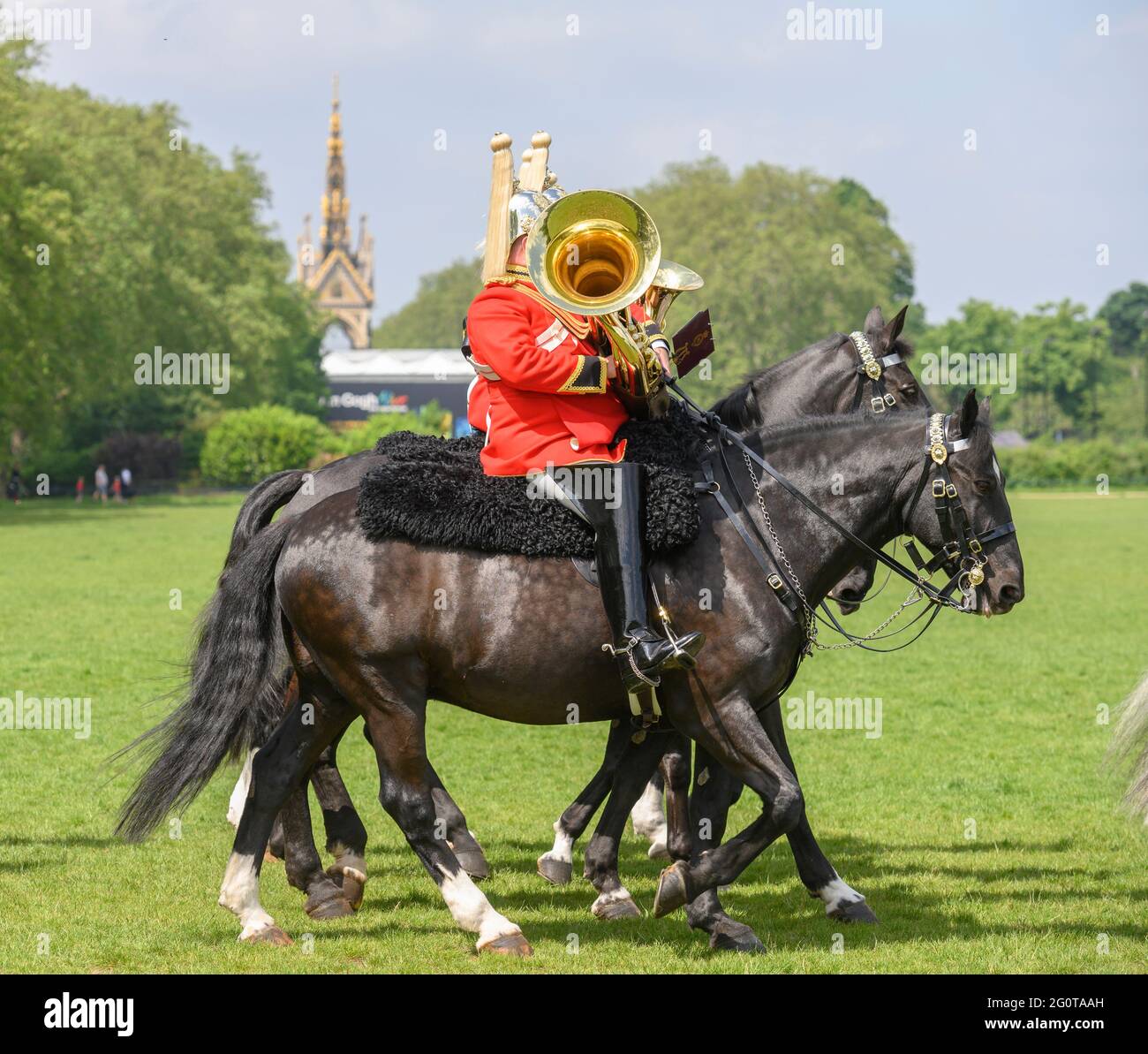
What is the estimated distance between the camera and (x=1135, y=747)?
28.4 feet

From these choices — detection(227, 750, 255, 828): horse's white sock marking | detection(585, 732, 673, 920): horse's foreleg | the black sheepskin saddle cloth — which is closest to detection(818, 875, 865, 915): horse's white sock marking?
detection(585, 732, 673, 920): horse's foreleg

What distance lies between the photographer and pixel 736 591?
7.36 metres

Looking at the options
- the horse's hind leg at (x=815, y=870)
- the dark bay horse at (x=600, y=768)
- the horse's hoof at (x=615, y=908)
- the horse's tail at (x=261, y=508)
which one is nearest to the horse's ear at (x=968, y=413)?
the dark bay horse at (x=600, y=768)

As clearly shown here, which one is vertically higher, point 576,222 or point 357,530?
point 576,222

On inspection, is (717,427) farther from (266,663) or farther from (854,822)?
(854,822)

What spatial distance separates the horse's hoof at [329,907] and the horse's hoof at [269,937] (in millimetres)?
564

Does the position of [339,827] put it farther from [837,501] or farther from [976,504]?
[976,504]

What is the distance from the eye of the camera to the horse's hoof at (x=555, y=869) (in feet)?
29.2

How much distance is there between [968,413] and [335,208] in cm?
19324

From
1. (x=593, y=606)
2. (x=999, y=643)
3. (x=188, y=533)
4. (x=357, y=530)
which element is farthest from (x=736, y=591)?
(x=188, y=533)

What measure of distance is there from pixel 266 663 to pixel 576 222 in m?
2.67

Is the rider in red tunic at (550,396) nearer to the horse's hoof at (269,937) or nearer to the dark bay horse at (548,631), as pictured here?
the dark bay horse at (548,631)

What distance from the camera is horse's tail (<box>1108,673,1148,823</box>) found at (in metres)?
8.35
